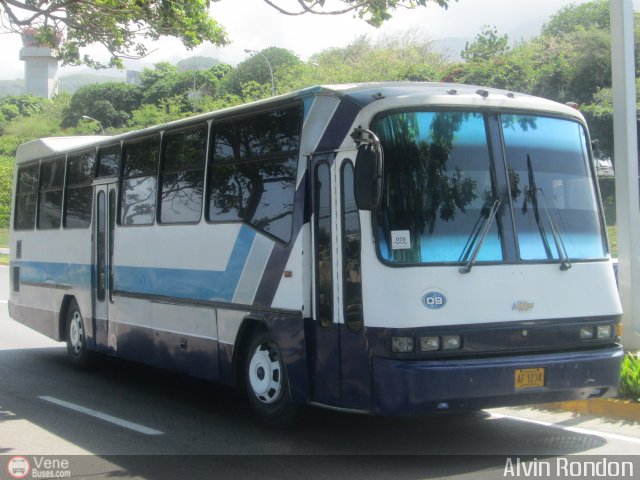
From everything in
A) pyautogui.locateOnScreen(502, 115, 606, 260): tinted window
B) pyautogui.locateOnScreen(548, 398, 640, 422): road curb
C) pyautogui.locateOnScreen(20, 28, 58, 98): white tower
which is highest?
pyautogui.locateOnScreen(20, 28, 58, 98): white tower

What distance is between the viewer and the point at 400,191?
6949mm

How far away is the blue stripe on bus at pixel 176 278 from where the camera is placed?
8.60 meters

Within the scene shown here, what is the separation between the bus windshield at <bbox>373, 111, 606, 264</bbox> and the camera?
272 inches

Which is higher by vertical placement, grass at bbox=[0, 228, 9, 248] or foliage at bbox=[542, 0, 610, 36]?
foliage at bbox=[542, 0, 610, 36]

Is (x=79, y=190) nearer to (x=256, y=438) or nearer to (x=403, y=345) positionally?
(x=256, y=438)

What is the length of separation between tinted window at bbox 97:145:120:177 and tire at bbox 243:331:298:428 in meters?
4.18

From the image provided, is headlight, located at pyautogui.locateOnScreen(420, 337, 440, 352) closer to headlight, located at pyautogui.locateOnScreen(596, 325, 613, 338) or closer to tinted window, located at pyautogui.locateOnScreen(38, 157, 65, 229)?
headlight, located at pyautogui.locateOnScreen(596, 325, 613, 338)

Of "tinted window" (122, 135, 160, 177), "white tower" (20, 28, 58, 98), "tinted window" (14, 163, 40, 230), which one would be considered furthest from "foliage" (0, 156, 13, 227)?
"white tower" (20, 28, 58, 98)

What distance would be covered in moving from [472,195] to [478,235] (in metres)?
0.33

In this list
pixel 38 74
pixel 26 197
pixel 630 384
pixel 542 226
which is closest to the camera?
pixel 542 226

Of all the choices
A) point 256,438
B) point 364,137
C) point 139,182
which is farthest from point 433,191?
point 139,182

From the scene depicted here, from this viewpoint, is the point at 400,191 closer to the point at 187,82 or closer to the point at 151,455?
the point at 151,455

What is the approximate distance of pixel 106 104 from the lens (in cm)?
8581

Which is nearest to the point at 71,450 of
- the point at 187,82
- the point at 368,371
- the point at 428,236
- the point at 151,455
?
the point at 151,455
